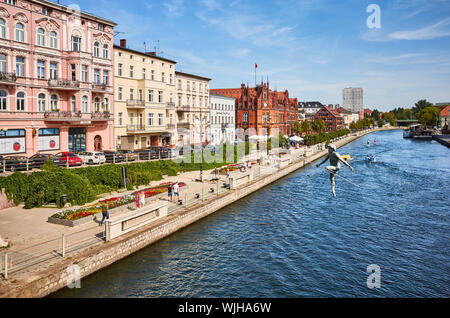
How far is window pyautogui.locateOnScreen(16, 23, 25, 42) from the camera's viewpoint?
33.7 metres

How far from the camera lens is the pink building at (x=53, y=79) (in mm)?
33250

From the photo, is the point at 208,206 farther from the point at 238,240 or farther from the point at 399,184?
the point at 399,184

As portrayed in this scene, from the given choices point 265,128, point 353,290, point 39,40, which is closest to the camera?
point 353,290

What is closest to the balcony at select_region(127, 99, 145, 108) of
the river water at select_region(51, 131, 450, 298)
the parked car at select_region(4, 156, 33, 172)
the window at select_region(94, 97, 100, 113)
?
the window at select_region(94, 97, 100, 113)

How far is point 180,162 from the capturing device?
42844mm

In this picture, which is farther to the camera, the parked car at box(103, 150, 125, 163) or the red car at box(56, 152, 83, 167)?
the parked car at box(103, 150, 125, 163)

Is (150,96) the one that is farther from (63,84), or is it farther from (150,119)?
(63,84)

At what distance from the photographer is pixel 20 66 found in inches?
1348

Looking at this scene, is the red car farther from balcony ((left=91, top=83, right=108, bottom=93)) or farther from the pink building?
balcony ((left=91, top=83, right=108, bottom=93))

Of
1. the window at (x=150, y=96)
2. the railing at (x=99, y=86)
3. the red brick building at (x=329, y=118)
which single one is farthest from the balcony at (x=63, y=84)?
the red brick building at (x=329, y=118)

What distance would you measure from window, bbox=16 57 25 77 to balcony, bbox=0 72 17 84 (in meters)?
1.08

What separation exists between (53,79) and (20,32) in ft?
17.7

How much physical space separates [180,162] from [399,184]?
90.3 ft
